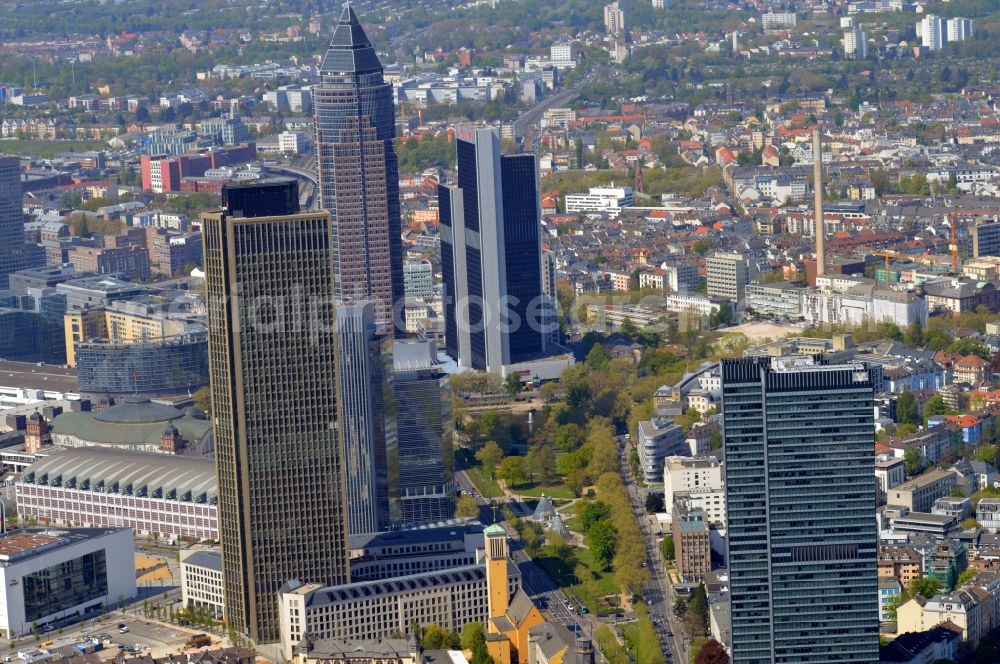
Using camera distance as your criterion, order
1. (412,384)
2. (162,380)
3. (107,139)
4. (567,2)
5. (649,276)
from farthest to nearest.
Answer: (567,2) < (107,139) < (649,276) < (162,380) < (412,384)

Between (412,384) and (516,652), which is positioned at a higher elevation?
(412,384)

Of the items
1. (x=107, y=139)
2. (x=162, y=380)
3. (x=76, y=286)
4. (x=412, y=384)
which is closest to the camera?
(x=412, y=384)

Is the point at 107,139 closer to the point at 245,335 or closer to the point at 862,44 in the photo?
the point at 862,44

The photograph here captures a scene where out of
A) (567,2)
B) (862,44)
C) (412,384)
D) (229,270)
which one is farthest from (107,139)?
(229,270)

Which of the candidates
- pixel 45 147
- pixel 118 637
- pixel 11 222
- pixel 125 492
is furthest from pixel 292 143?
pixel 118 637

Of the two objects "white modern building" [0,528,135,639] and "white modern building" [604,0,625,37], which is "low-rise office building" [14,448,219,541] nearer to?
"white modern building" [0,528,135,639]

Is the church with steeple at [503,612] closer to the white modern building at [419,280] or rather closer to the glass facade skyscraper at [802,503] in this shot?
the glass facade skyscraper at [802,503]

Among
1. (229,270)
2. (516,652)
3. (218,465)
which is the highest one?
(229,270)
